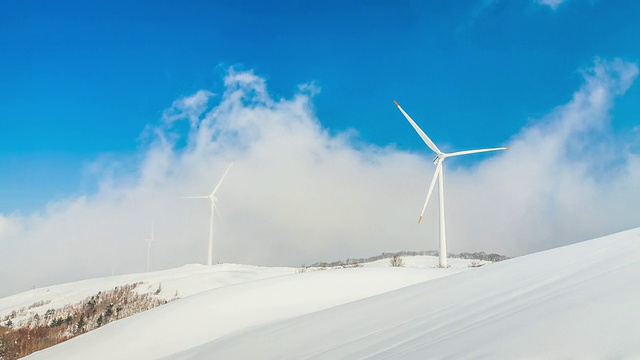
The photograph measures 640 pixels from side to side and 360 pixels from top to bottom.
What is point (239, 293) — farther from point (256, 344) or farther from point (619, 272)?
point (619, 272)

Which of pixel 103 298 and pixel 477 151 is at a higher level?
pixel 477 151

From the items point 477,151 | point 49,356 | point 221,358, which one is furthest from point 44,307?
point 477,151

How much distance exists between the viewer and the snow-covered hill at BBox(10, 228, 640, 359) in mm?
3473

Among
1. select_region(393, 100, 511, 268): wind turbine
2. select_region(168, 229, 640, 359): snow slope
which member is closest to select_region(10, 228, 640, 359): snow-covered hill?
select_region(168, 229, 640, 359): snow slope

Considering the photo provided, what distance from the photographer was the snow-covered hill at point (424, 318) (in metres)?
3.47

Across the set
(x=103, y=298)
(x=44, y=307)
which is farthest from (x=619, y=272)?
(x=44, y=307)

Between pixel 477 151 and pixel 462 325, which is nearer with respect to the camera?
pixel 462 325

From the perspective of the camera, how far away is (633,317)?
3.33m

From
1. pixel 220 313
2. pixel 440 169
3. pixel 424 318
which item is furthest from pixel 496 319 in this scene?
pixel 440 169

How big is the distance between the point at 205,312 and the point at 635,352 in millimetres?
9339

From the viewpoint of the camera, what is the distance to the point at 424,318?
5.69 meters

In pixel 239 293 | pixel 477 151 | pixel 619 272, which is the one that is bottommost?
pixel 239 293

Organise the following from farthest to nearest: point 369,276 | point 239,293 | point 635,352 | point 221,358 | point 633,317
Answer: point 369,276 < point 239,293 < point 221,358 < point 633,317 < point 635,352

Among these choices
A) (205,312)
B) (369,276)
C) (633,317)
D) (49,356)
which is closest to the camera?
(633,317)
